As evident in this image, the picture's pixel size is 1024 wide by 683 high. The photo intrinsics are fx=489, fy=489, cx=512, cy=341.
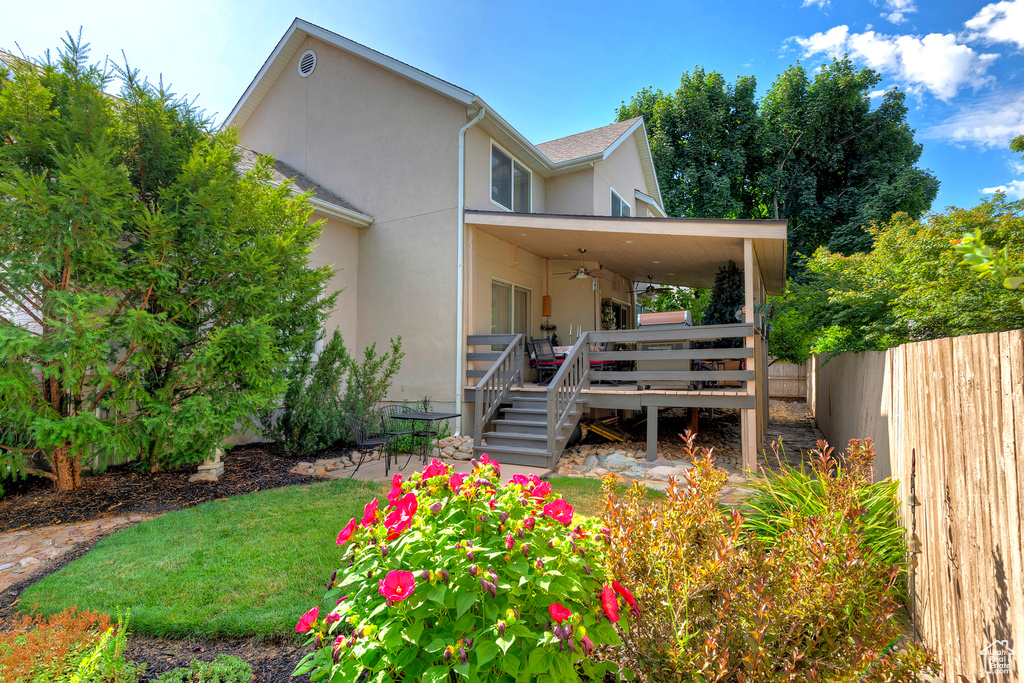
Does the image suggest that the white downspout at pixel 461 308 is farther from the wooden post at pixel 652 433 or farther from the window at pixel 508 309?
the wooden post at pixel 652 433

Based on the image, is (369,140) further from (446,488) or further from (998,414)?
(998,414)

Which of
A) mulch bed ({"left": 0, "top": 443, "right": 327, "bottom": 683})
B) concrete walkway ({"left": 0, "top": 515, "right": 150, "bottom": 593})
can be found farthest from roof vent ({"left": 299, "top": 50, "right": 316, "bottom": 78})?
concrete walkway ({"left": 0, "top": 515, "right": 150, "bottom": 593})

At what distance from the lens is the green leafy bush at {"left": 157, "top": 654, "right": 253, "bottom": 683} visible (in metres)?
2.36

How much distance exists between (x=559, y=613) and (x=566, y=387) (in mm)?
6552

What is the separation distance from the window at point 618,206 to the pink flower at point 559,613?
13388 mm

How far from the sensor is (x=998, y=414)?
6.05 ft

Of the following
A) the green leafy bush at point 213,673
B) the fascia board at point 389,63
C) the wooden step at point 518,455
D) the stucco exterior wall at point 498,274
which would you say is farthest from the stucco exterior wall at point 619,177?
the green leafy bush at point 213,673

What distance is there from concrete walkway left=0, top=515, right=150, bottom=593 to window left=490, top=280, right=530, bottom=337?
703cm

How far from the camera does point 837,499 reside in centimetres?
258

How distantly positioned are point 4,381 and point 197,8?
22.2 ft

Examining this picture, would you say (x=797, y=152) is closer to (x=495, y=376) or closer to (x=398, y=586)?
(x=495, y=376)

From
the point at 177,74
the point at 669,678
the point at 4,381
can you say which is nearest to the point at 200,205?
the point at 177,74

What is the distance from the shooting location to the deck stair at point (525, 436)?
7.49 m

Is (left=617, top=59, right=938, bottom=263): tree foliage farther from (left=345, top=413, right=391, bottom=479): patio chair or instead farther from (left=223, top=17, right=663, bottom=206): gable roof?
(left=345, top=413, right=391, bottom=479): patio chair
